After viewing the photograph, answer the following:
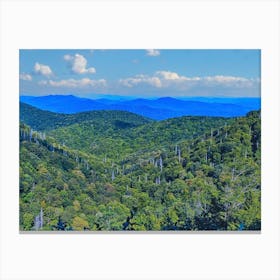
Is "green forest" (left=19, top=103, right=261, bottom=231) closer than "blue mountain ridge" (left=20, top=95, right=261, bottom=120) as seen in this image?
Yes

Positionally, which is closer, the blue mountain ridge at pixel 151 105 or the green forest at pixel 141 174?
the green forest at pixel 141 174

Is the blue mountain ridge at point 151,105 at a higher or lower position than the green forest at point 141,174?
higher

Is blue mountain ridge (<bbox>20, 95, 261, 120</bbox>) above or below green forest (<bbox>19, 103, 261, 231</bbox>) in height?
above
